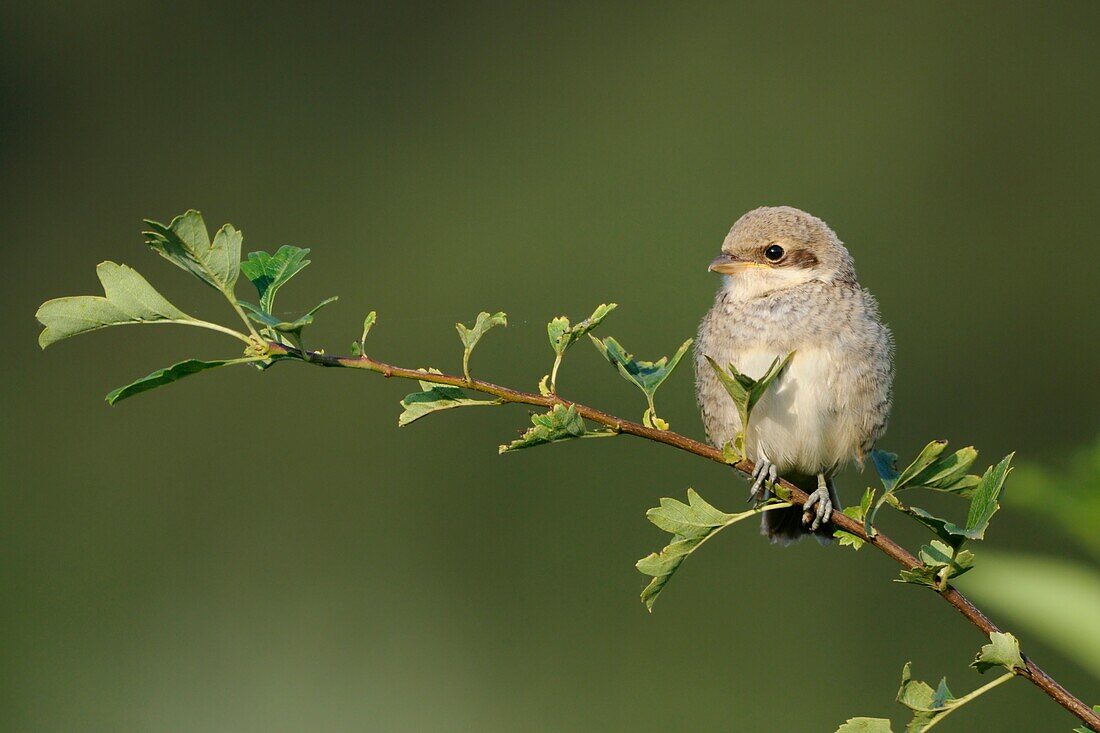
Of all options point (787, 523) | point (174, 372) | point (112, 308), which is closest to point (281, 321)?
point (174, 372)

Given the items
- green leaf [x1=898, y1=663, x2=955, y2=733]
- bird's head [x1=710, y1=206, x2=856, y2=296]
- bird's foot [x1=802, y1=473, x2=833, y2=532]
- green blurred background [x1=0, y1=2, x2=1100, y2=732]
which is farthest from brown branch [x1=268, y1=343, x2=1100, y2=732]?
green blurred background [x1=0, y1=2, x2=1100, y2=732]

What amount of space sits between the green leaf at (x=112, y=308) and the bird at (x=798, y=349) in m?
1.75

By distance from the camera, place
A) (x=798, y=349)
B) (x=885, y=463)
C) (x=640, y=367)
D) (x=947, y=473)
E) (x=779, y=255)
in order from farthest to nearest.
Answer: (x=779, y=255)
(x=798, y=349)
(x=885, y=463)
(x=640, y=367)
(x=947, y=473)

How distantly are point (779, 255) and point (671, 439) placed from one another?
5.30 feet

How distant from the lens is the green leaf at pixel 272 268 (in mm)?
2363

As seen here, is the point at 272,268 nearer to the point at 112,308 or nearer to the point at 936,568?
the point at 112,308

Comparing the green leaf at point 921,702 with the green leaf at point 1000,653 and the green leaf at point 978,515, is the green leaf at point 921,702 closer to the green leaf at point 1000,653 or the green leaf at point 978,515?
the green leaf at point 1000,653

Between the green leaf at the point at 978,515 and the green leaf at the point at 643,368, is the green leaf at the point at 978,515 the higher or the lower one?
the lower one

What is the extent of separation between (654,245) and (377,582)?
11.3ft

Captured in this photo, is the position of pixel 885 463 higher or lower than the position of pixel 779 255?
lower

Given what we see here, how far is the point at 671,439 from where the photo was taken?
7.97 ft

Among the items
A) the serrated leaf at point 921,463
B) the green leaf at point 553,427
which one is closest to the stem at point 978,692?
the serrated leaf at point 921,463

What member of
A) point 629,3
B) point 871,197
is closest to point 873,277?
point 871,197

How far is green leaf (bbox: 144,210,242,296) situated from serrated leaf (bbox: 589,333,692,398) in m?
0.66
